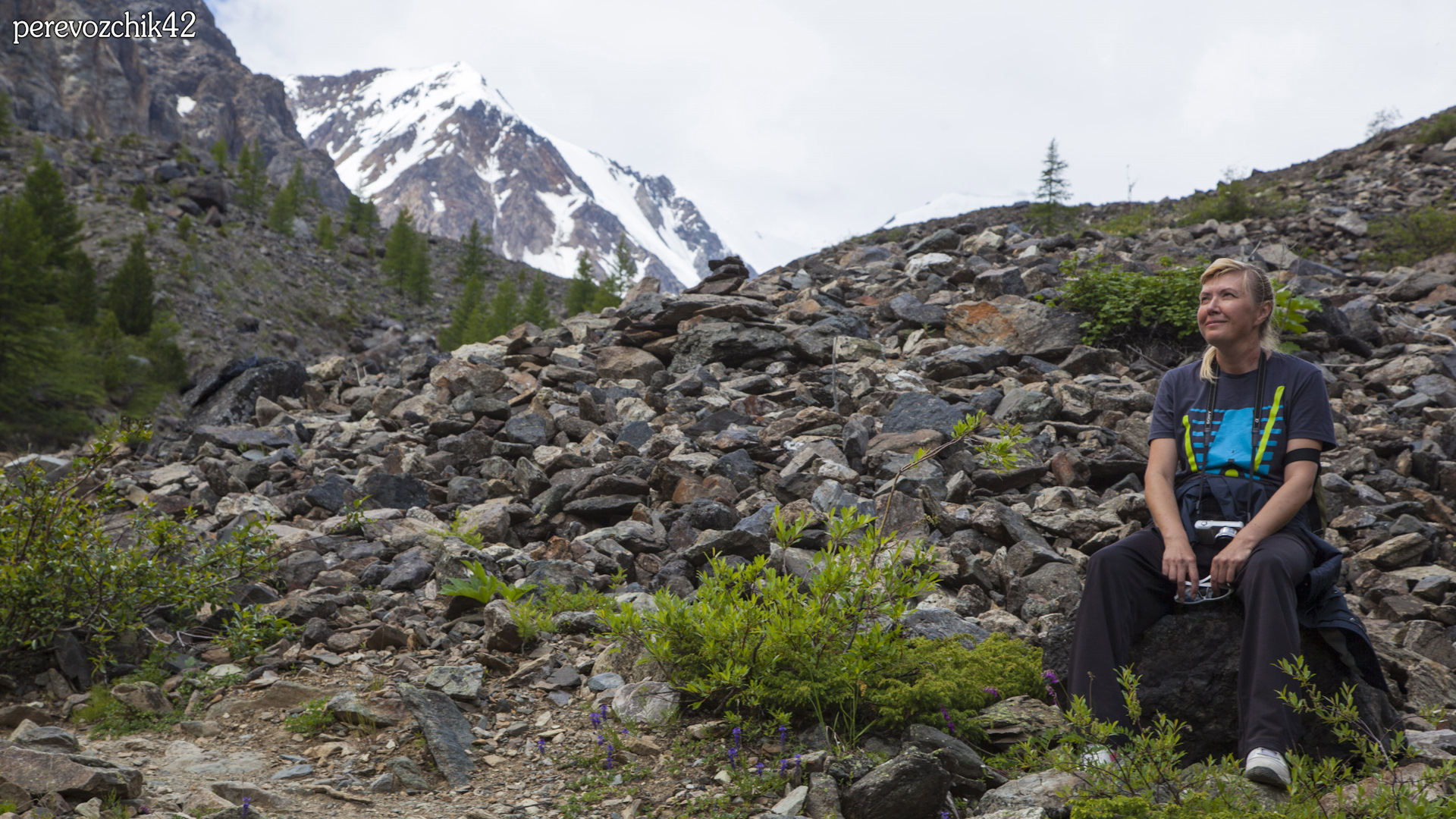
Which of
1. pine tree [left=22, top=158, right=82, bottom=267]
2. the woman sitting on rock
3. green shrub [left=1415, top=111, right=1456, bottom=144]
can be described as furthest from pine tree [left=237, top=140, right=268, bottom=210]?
the woman sitting on rock

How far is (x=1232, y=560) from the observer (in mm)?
3486

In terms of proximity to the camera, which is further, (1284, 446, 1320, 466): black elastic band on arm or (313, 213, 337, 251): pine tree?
(313, 213, 337, 251): pine tree

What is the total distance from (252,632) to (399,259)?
60003mm

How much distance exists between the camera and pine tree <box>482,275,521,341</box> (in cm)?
4094

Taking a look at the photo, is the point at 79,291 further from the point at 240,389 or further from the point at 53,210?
the point at 240,389

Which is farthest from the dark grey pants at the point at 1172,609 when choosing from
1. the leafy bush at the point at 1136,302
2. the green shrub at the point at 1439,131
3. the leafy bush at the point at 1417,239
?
the green shrub at the point at 1439,131

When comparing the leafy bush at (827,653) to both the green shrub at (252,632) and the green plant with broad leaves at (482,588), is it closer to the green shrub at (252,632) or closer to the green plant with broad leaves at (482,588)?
the green plant with broad leaves at (482,588)

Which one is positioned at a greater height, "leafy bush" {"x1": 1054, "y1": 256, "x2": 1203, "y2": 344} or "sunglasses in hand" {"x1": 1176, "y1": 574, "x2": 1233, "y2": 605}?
"leafy bush" {"x1": 1054, "y1": 256, "x2": 1203, "y2": 344}

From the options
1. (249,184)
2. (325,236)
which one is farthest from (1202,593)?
(249,184)

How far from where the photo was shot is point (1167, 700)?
3.64 metres

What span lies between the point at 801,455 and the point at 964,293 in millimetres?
6684

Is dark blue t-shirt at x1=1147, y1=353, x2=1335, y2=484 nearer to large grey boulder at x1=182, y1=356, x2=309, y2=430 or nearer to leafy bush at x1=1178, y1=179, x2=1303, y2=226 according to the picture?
large grey boulder at x1=182, y1=356, x2=309, y2=430

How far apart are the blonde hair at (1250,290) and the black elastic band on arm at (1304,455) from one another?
1.76ft

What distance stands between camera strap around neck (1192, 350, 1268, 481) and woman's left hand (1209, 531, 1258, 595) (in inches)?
18.7
